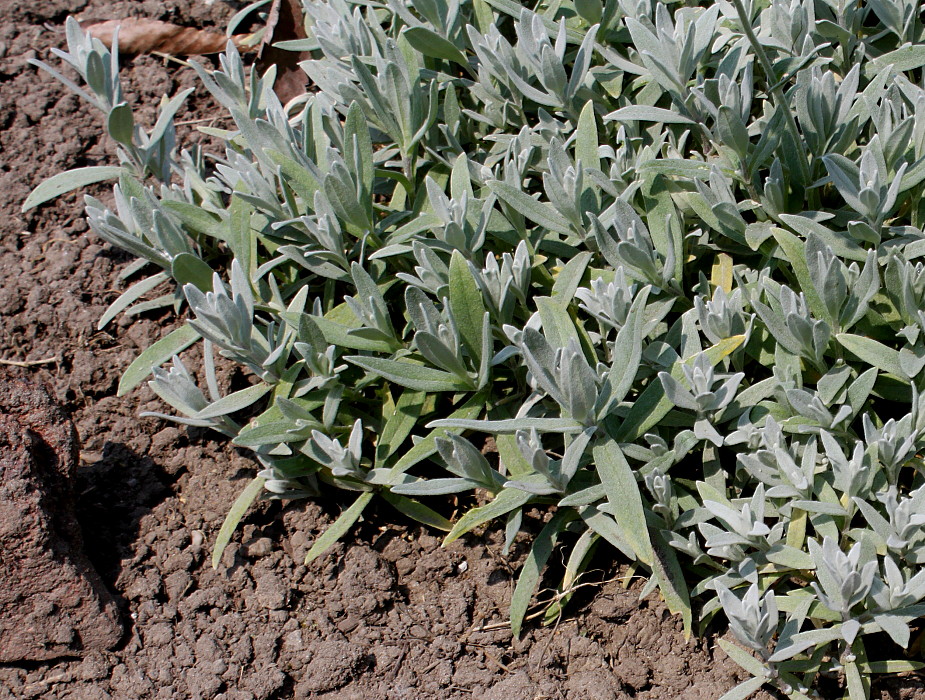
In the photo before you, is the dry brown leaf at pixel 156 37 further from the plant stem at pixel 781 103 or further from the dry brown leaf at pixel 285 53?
the plant stem at pixel 781 103

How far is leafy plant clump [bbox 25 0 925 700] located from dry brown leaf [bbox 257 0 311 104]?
0.63 meters

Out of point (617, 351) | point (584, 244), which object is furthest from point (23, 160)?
point (617, 351)

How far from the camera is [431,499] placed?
9.73ft

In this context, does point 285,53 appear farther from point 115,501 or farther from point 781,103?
point 781,103

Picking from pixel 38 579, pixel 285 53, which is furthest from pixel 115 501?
pixel 285 53

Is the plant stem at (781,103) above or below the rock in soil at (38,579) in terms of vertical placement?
above

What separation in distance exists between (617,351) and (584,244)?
712 millimetres

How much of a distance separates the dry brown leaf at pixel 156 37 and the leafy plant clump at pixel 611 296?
2.74 ft

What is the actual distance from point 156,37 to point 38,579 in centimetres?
263

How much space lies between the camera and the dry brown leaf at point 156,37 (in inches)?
165

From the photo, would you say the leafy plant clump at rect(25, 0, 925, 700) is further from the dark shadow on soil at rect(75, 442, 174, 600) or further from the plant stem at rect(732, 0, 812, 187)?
the dark shadow on soil at rect(75, 442, 174, 600)

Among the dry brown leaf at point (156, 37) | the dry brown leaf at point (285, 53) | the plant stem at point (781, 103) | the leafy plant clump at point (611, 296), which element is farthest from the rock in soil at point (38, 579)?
the plant stem at point (781, 103)

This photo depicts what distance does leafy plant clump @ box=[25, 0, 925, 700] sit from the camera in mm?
2418

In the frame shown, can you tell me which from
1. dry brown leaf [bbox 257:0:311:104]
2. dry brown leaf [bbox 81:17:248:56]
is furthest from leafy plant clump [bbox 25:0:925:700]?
dry brown leaf [bbox 81:17:248:56]
